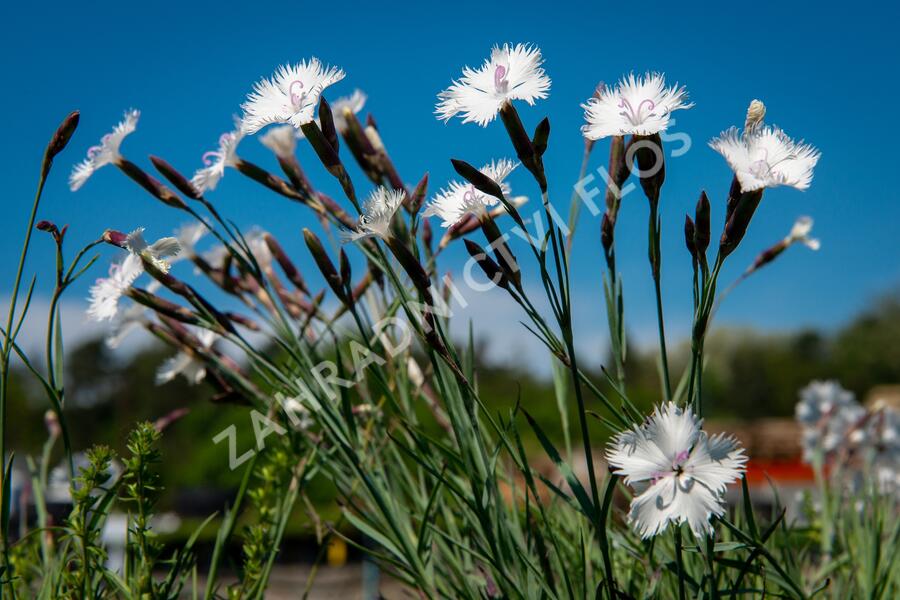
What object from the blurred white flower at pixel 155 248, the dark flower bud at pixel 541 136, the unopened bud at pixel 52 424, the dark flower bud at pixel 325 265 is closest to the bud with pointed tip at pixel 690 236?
the dark flower bud at pixel 541 136

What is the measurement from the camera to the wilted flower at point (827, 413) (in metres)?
2.21

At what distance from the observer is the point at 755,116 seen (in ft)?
2.01

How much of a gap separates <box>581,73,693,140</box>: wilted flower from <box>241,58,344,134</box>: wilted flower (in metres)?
0.23

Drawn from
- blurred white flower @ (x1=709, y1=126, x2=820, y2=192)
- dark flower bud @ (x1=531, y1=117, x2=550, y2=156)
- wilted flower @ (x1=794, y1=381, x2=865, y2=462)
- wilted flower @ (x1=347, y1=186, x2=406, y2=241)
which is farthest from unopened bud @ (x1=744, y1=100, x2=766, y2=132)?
wilted flower @ (x1=794, y1=381, x2=865, y2=462)

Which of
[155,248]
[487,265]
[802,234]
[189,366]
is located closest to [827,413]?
[802,234]

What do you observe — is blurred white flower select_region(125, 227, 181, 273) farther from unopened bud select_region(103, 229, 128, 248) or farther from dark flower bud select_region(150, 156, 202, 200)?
dark flower bud select_region(150, 156, 202, 200)

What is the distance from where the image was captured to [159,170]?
896 mm

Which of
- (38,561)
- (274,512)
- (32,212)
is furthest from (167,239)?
(38,561)

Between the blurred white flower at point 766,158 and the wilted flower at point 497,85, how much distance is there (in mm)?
152

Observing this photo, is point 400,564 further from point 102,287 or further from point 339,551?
point 339,551

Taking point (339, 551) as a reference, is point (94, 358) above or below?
above

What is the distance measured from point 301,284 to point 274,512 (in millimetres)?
305

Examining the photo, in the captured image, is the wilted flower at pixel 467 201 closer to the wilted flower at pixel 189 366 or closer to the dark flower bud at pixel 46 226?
the dark flower bud at pixel 46 226

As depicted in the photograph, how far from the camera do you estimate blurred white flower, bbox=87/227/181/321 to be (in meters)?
0.76
